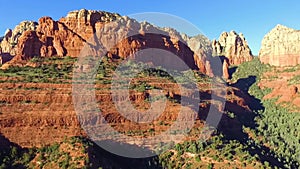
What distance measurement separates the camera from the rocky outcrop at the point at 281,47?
149250 millimetres

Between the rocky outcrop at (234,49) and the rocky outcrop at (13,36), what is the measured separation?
245 ft

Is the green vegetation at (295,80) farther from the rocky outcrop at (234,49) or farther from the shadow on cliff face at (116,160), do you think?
the shadow on cliff face at (116,160)

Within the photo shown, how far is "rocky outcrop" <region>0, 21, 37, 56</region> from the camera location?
145875 millimetres

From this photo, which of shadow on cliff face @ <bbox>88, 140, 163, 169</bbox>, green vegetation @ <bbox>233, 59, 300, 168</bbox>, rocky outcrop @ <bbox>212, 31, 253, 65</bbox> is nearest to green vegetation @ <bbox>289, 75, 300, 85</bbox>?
green vegetation @ <bbox>233, 59, 300, 168</bbox>

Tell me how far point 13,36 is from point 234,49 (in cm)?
8664

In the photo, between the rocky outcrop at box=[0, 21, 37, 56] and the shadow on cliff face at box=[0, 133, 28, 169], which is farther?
the rocky outcrop at box=[0, 21, 37, 56]

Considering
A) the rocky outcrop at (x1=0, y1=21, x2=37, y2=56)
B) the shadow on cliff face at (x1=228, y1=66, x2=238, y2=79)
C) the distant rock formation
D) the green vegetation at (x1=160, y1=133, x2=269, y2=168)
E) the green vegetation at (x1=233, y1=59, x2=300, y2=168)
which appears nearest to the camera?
the green vegetation at (x1=160, y1=133, x2=269, y2=168)

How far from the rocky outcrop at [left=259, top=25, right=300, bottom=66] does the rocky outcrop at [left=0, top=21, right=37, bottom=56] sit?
85833 mm

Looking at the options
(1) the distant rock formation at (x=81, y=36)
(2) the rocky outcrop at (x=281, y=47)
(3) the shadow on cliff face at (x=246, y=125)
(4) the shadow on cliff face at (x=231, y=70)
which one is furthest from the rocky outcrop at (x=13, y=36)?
(2) the rocky outcrop at (x=281, y=47)

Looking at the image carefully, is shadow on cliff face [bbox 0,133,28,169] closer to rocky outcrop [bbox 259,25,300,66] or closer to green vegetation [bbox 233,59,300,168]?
green vegetation [bbox 233,59,300,168]

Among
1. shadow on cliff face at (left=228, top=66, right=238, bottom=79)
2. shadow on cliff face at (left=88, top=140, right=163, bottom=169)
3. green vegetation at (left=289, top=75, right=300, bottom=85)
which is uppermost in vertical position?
shadow on cliff face at (left=228, top=66, right=238, bottom=79)

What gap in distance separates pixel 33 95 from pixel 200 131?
3223 cm

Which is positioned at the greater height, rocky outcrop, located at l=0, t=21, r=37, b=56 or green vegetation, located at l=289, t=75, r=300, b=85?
rocky outcrop, located at l=0, t=21, r=37, b=56

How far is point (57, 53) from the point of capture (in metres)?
104
